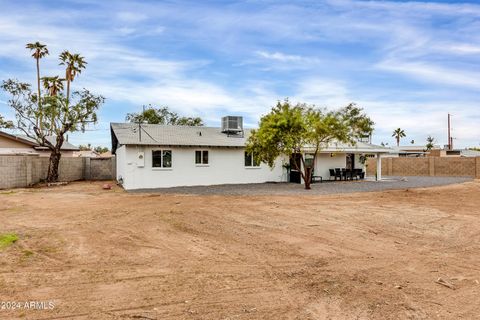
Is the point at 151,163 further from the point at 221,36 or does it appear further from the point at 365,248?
the point at 365,248

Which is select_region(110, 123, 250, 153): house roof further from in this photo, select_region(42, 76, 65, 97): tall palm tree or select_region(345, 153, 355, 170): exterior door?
select_region(42, 76, 65, 97): tall palm tree

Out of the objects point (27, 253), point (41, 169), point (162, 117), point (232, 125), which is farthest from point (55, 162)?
point (162, 117)

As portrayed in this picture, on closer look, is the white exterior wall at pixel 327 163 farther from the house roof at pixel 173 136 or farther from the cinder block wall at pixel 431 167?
the cinder block wall at pixel 431 167

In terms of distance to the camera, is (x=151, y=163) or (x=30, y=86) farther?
(x=30, y=86)

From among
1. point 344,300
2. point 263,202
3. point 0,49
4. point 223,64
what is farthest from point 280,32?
point 0,49

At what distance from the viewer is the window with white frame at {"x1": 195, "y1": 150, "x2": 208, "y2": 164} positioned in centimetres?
2250

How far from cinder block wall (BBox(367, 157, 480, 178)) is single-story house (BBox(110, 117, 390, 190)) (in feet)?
33.5

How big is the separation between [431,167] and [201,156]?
78.2ft

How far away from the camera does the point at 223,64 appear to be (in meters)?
19.0

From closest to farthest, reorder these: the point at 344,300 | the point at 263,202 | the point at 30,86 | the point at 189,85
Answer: the point at 344,300, the point at 263,202, the point at 30,86, the point at 189,85

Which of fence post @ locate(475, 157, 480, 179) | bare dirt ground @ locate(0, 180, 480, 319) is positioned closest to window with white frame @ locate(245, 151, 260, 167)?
bare dirt ground @ locate(0, 180, 480, 319)

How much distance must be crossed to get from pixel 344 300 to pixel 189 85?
25140 mm

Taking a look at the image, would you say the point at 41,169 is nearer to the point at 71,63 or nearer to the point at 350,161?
the point at 71,63

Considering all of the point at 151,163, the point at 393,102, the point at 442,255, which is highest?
the point at 393,102
